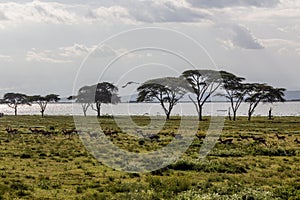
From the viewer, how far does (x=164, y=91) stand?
9769 centimetres

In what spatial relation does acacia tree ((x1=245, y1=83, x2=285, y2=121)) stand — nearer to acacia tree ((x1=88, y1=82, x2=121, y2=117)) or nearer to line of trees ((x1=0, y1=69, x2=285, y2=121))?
line of trees ((x1=0, y1=69, x2=285, y2=121))

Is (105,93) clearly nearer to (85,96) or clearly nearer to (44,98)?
(85,96)

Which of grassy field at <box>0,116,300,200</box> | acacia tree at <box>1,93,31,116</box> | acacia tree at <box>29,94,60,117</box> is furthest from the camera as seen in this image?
acacia tree at <box>1,93,31,116</box>

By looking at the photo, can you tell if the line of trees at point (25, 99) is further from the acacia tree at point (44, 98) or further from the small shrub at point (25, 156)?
the small shrub at point (25, 156)

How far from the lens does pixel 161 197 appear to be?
16.8m

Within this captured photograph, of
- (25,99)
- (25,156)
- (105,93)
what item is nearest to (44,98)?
(25,99)

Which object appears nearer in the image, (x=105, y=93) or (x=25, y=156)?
(x=25, y=156)

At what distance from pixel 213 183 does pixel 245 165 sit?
274 inches

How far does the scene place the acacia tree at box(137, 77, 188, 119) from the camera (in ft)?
309

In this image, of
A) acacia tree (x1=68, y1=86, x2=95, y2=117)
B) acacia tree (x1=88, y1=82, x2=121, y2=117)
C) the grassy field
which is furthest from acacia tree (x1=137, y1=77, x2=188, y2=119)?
the grassy field

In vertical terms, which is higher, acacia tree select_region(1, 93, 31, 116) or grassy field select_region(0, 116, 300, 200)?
acacia tree select_region(1, 93, 31, 116)

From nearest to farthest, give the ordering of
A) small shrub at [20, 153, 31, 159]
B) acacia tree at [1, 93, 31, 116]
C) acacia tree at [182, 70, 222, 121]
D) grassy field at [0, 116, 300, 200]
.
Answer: grassy field at [0, 116, 300, 200] → small shrub at [20, 153, 31, 159] → acacia tree at [182, 70, 222, 121] → acacia tree at [1, 93, 31, 116]

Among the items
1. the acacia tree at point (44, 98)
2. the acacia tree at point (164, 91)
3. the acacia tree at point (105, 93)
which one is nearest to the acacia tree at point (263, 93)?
the acacia tree at point (164, 91)

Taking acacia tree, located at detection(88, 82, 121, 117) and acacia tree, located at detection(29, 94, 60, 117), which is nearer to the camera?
acacia tree, located at detection(88, 82, 121, 117)
